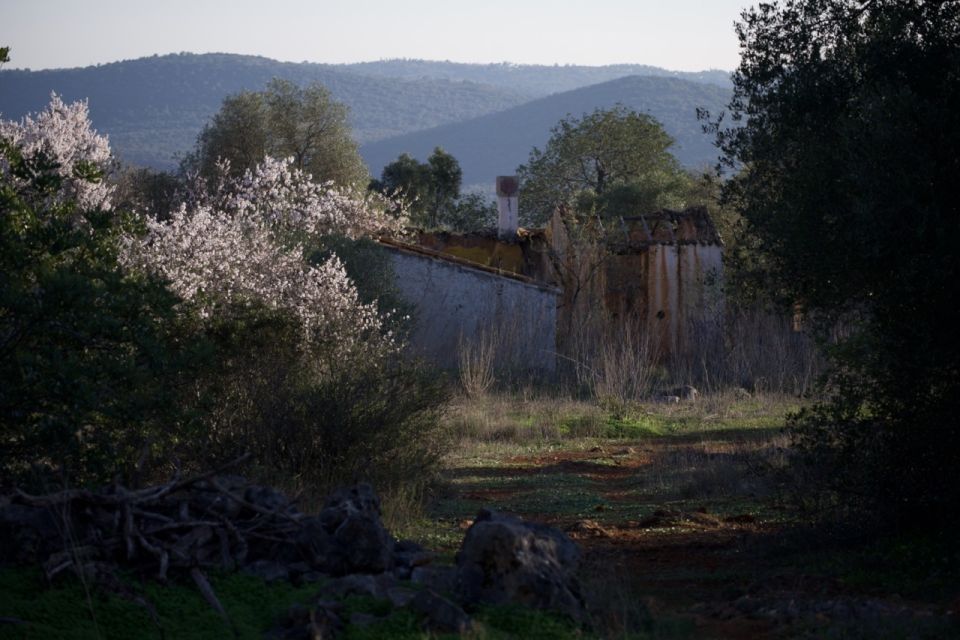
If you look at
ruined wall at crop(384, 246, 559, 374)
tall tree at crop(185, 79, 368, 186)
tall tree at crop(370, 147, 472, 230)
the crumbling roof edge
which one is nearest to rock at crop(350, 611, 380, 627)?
ruined wall at crop(384, 246, 559, 374)

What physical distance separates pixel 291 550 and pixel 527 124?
122489 mm

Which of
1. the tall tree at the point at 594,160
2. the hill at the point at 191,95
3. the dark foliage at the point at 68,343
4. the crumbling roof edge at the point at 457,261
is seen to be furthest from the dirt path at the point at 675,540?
the hill at the point at 191,95

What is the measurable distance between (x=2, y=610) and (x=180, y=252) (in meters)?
7.49

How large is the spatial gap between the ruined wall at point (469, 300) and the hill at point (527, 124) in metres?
88.9

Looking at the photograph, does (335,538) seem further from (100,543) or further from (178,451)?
(178,451)

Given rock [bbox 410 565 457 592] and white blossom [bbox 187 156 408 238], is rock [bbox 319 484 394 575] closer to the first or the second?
rock [bbox 410 565 457 592]

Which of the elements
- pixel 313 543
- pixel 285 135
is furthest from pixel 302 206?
pixel 313 543

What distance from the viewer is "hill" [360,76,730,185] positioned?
116000 mm

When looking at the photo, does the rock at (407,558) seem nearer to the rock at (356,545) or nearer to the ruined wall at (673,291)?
the rock at (356,545)

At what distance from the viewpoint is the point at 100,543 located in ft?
20.6

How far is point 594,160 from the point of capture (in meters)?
43.4

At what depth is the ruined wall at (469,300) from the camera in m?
22.5

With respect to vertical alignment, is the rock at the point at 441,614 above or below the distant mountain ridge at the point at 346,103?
below

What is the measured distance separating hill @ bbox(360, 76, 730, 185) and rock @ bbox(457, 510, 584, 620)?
106 m
